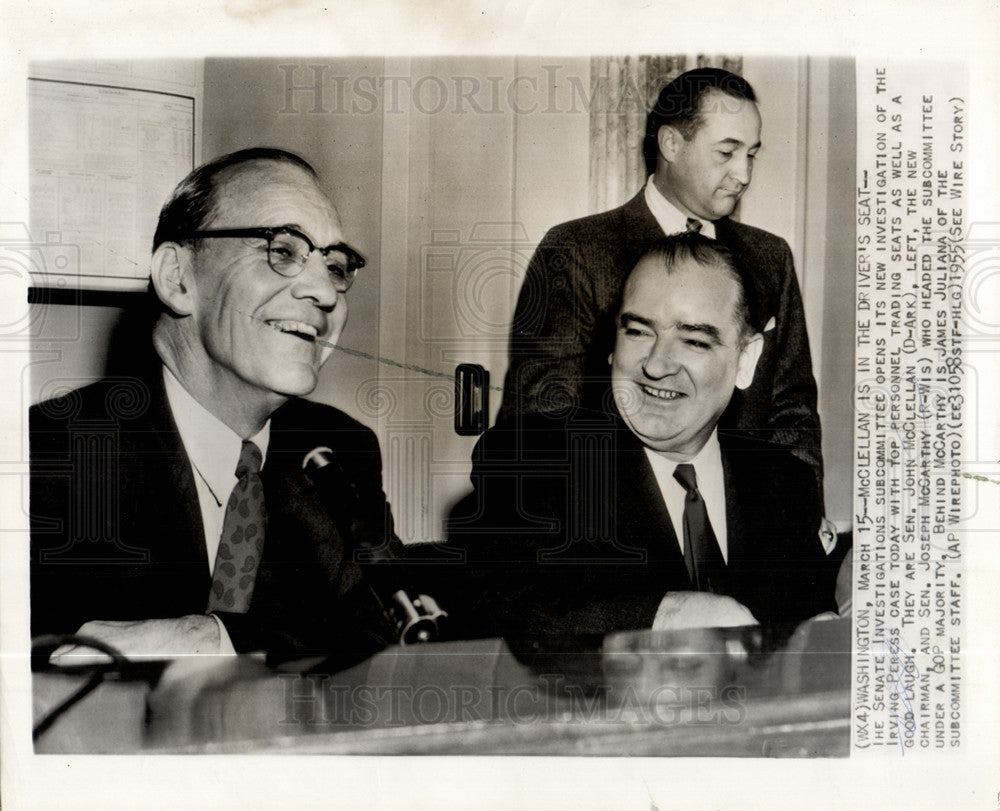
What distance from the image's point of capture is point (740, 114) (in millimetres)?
1448

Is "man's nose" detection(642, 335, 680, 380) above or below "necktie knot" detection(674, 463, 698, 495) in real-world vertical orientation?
above

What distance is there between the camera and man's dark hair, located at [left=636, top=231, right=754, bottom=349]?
56.8 inches

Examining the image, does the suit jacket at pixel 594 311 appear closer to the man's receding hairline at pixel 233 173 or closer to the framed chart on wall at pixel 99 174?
the man's receding hairline at pixel 233 173

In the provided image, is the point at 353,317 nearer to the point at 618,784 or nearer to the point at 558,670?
the point at 558,670

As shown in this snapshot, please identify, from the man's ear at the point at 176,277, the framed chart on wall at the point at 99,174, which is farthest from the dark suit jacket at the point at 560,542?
the framed chart on wall at the point at 99,174

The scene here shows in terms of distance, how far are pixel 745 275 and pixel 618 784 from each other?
82cm

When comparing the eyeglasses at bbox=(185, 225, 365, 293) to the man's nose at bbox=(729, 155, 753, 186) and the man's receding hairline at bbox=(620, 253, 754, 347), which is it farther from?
the man's nose at bbox=(729, 155, 753, 186)

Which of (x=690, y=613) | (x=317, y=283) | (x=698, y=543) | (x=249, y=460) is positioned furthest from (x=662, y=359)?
(x=249, y=460)

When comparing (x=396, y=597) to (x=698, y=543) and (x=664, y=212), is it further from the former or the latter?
(x=664, y=212)

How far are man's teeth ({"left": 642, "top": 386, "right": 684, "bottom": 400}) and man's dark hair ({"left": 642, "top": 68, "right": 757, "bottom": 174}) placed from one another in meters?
0.34

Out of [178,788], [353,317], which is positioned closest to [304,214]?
[353,317]

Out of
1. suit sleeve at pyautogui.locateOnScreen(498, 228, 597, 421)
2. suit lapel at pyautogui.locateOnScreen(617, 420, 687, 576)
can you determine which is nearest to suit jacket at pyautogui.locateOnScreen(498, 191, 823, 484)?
suit sleeve at pyautogui.locateOnScreen(498, 228, 597, 421)

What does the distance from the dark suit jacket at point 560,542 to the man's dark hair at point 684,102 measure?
0.44 meters

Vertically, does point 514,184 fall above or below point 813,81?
below
